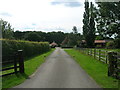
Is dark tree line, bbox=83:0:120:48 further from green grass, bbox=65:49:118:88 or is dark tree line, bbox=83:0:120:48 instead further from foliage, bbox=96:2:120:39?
green grass, bbox=65:49:118:88

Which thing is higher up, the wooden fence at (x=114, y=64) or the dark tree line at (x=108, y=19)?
the dark tree line at (x=108, y=19)

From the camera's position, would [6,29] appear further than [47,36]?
No

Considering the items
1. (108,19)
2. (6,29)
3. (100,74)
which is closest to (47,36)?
(6,29)

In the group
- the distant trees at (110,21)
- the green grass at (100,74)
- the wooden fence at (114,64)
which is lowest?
the green grass at (100,74)

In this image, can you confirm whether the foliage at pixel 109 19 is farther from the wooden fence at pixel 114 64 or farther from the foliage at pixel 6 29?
the foliage at pixel 6 29

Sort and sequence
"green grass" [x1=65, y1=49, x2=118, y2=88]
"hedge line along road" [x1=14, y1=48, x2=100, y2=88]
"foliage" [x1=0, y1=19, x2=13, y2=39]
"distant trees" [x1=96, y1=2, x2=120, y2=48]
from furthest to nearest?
1. "foliage" [x1=0, y1=19, x2=13, y2=39]
2. "distant trees" [x1=96, y1=2, x2=120, y2=48]
3. "green grass" [x1=65, y1=49, x2=118, y2=88]
4. "hedge line along road" [x1=14, y1=48, x2=100, y2=88]

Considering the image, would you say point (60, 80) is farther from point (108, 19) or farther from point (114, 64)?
point (108, 19)

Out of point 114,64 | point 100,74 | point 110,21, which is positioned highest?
point 110,21

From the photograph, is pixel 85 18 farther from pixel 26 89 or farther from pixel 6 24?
pixel 26 89

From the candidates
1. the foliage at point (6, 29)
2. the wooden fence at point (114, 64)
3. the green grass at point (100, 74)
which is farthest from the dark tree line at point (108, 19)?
the foliage at point (6, 29)

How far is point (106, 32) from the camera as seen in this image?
64.0 feet

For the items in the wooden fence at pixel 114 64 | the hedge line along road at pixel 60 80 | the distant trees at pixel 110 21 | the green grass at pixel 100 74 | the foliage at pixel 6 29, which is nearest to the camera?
the hedge line along road at pixel 60 80

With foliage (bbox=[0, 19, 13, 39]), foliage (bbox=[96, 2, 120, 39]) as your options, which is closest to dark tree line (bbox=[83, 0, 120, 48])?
foliage (bbox=[96, 2, 120, 39])

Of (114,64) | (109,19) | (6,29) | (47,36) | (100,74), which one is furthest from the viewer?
(47,36)
